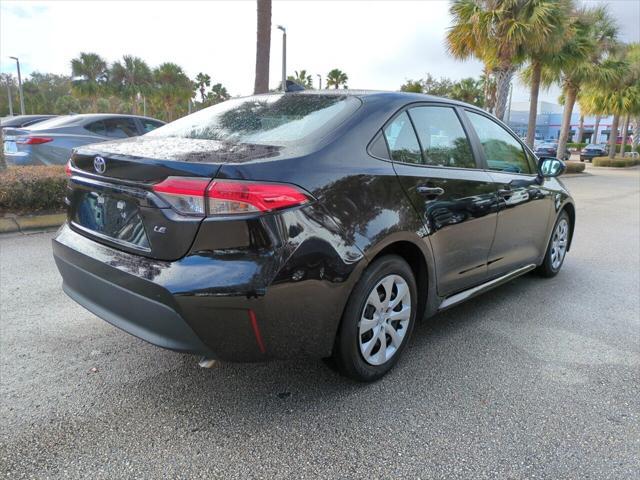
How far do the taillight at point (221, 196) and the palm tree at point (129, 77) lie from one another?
49.9 m

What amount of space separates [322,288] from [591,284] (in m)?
3.80

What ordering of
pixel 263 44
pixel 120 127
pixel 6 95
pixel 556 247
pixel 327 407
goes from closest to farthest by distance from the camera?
pixel 327 407 → pixel 556 247 → pixel 120 127 → pixel 263 44 → pixel 6 95

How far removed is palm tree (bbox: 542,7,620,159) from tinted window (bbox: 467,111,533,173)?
16.0m

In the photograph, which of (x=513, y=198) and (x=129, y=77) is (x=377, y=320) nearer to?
(x=513, y=198)

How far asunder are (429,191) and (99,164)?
1817mm

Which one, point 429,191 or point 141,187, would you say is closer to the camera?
point 141,187

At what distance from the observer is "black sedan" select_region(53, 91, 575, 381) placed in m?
2.11

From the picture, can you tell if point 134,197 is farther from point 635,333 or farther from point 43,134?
point 43,134

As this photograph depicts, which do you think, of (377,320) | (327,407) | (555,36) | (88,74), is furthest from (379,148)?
(88,74)

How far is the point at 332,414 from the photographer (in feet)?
8.21

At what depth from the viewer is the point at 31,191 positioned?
252 inches

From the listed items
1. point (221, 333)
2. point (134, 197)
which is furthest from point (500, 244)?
point (134, 197)

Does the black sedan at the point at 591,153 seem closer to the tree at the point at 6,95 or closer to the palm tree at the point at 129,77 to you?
the palm tree at the point at 129,77

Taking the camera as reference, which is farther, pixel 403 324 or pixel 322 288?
pixel 403 324
